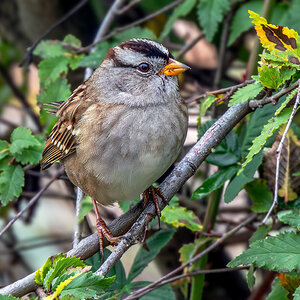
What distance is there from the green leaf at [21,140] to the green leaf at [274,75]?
716mm

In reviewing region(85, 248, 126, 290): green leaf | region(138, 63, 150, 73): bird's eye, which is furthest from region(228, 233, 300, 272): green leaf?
region(138, 63, 150, 73): bird's eye

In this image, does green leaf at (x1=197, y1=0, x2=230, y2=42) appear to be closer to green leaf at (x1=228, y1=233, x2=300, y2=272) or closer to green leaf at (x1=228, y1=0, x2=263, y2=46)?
green leaf at (x1=228, y1=0, x2=263, y2=46)

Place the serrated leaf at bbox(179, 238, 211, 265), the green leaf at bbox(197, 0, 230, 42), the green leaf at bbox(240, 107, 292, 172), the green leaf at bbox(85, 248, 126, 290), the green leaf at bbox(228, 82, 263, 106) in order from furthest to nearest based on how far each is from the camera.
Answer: the green leaf at bbox(197, 0, 230, 42), the serrated leaf at bbox(179, 238, 211, 265), the green leaf at bbox(85, 248, 126, 290), the green leaf at bbox(228, 82, 263, 106), the green leaf at bbox(240, 107, 292, 172)

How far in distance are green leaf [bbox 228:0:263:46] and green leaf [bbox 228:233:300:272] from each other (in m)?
0.91

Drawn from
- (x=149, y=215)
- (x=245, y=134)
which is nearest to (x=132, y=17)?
(x=245, y=134)

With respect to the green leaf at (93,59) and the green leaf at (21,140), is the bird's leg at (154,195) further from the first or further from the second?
the green leaf at (93,59)

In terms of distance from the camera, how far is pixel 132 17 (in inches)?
106

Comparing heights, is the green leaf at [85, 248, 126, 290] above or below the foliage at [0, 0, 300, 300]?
below

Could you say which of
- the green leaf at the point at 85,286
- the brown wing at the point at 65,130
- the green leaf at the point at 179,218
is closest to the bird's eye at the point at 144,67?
the brown wing at the point at 65,130

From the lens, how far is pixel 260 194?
1.64 metres

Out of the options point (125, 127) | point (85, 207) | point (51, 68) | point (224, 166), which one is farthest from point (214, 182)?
point (51, 68)

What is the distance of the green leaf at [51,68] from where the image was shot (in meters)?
1.92

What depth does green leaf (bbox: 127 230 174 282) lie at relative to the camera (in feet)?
5.40

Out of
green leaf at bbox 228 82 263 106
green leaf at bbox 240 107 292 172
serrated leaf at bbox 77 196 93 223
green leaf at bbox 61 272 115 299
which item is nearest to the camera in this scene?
green leaf at bbox 61 272 115 299
